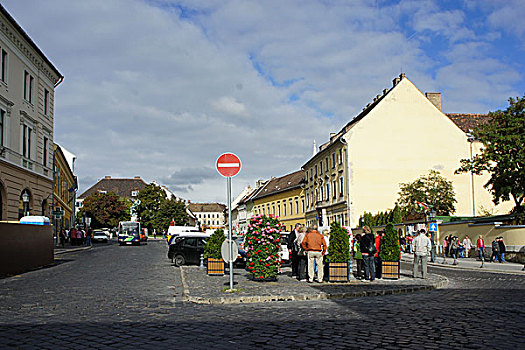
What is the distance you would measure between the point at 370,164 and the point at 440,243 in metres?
13.9

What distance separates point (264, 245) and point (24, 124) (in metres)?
22.6

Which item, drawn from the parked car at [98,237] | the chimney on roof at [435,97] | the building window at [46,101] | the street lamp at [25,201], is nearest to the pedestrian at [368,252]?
the street lamp at [25,201]

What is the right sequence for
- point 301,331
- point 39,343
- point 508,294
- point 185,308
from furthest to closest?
point 508,294 → point 185,308 → point 301,331 → point 39,343

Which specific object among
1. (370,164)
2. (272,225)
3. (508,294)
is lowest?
(508,294)

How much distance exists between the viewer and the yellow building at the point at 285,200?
7430 cm

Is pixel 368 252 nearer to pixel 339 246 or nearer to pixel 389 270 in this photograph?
pixel 339 246

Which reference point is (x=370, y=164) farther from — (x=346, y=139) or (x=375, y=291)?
(x=375, y=291)

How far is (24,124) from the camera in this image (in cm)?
3169

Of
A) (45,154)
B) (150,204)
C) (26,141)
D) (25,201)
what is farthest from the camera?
(150,204)

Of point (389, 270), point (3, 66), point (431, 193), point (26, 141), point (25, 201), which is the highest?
point (3, 66)

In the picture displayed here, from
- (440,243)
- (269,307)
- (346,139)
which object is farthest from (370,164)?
(269,307)

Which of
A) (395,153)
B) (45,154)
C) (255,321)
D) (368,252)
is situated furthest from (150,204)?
(255,321)

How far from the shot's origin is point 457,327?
8.38m

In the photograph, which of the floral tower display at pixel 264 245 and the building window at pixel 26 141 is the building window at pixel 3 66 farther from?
the floral tower display at pixel 264 245
